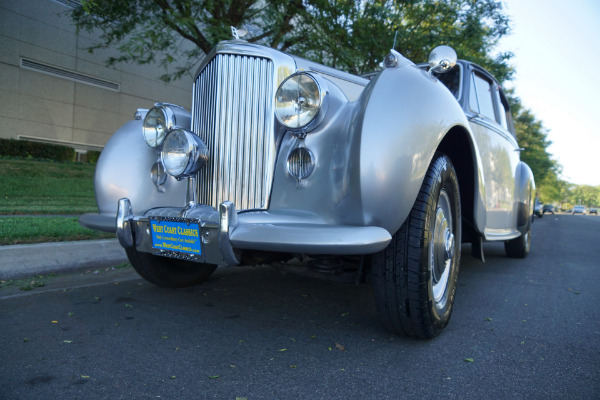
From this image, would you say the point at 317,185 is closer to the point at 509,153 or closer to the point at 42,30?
the point at 509,153

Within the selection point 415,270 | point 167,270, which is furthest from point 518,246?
point 167,270

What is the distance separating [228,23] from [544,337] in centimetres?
808

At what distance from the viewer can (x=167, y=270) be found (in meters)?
3.15

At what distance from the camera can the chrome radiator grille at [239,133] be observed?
7.87ft

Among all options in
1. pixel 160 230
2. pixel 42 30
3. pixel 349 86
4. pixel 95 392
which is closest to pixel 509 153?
pixel 349 86

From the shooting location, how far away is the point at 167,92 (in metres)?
17.8

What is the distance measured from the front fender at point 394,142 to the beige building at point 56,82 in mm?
13367

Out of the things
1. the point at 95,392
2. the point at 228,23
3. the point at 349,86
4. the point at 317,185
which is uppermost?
the point at 228,23

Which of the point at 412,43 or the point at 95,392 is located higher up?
the point at 412,43

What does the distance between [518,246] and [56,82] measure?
48.7ft

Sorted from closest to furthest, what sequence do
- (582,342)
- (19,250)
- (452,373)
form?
(452,373) < (582,342) < (19,250)

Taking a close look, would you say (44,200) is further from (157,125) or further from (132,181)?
(157,125)

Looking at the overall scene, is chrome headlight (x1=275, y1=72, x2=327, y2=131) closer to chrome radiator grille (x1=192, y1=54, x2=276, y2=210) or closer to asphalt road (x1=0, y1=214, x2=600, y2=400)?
chrome radiator grille (x1=192, y1=54, x2=276, y2=210)

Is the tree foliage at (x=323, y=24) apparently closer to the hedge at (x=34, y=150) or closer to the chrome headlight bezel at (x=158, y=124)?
the hedge at (x=34, y=150)
